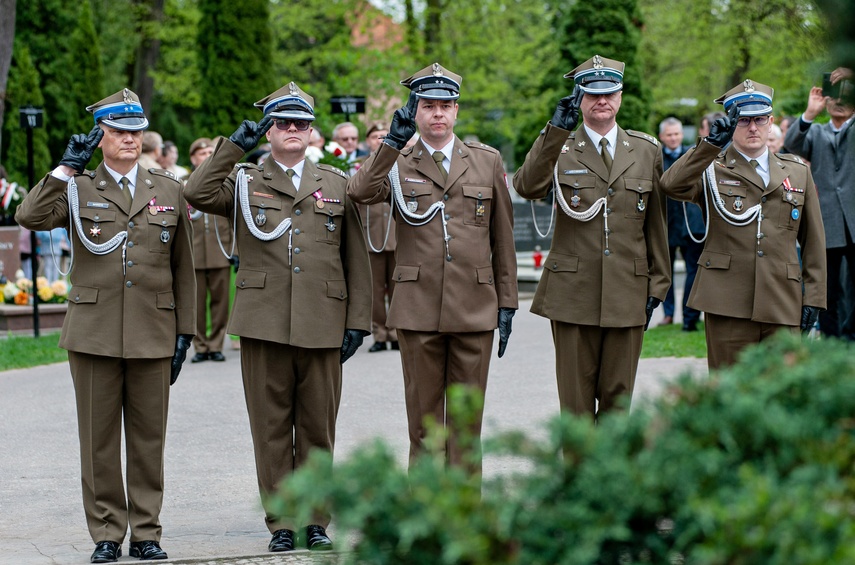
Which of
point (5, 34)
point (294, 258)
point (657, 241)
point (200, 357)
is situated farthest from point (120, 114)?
point (5, 34)

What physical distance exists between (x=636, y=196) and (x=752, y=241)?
0.73m

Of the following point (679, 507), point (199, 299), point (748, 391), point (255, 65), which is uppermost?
point (255, 65)

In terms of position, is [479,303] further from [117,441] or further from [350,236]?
[117,441]

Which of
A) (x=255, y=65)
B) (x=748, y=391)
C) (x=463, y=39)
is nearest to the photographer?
(x=748, y=391)

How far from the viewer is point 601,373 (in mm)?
6410

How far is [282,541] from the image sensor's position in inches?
232

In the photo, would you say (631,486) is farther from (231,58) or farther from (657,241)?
(231,58)

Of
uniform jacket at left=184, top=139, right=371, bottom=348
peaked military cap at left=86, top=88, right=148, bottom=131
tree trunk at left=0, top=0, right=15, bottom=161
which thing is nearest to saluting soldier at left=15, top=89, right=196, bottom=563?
peaked military cap at left=86, top=88, right=148, bottom=131

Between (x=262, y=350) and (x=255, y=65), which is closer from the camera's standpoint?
(x=262, y=350)

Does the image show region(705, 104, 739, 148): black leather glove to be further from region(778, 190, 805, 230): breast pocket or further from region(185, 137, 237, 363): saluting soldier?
region(185, 137, 237, 363): saluting soldier

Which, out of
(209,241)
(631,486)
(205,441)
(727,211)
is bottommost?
(205,441)

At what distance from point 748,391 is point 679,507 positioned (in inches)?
16.7

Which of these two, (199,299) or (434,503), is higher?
(434,503)

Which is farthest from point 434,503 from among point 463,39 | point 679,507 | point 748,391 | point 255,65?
point 463,39
